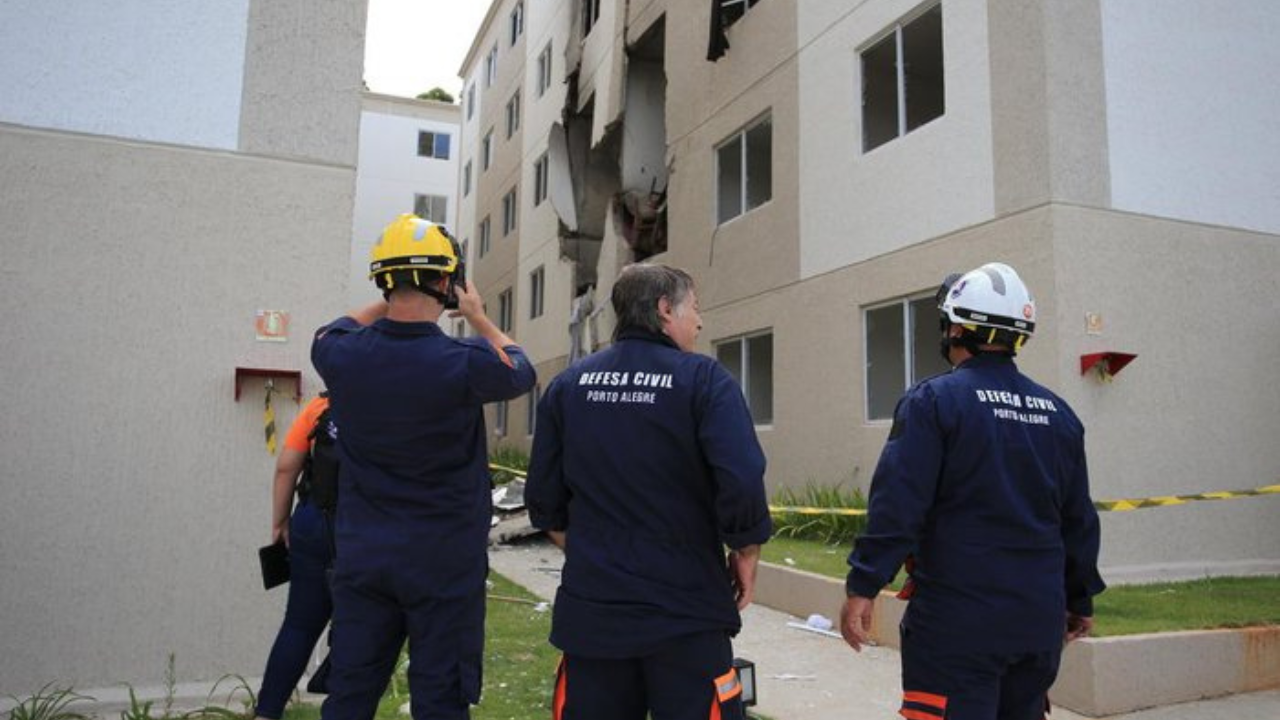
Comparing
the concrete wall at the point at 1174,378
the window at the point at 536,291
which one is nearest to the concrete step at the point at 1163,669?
the concrete wall at the point at 1174,378

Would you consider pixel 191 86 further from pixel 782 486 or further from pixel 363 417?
pixel 782 486

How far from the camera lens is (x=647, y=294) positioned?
2930mm

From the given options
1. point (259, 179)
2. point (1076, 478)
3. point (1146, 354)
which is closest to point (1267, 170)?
point (1146, 354)

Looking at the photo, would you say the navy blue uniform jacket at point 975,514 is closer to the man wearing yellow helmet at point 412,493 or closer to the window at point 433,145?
the man wearing yellow helmet at point 412,493

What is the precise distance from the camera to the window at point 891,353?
10070 millimetres

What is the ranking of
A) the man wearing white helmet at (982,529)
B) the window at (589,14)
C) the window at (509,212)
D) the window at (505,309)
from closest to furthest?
the man wearing white helmet at (982,529)
the window at (589,14)
the window at (505,309)
the window at (509,212)

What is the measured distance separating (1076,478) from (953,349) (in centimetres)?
57

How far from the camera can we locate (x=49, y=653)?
4.74 metres

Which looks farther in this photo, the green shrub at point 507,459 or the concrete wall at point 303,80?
the green shrub at point 507,459

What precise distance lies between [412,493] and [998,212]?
697 cm

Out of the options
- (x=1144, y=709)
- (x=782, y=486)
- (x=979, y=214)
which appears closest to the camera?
(x=1144, y=709)

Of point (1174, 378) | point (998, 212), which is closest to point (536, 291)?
point (998, 212)

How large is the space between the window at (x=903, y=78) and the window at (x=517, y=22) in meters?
17.0

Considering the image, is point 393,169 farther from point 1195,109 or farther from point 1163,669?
point 1163,669
